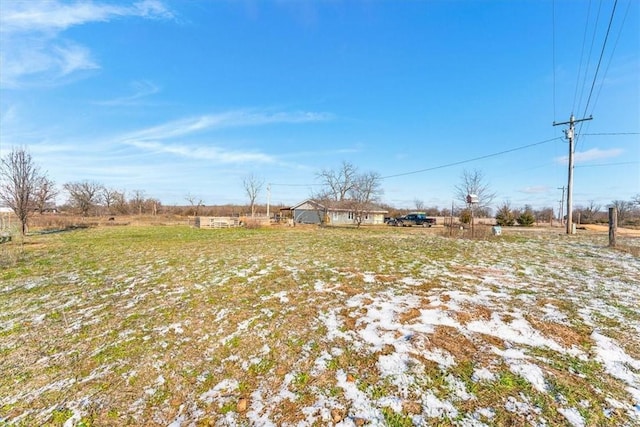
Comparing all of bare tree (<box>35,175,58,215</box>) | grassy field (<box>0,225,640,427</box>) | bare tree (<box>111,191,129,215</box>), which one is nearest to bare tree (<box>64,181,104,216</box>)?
bare tree (<box>111,191,129,215</box>)

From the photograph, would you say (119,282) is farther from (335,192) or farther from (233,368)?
(335,192)

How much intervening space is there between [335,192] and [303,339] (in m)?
39.5

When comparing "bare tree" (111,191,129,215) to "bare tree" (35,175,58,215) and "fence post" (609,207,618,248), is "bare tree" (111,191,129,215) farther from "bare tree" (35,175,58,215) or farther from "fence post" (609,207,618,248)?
"fence post" (609,207,618,248)

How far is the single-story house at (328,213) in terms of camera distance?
35500 mm

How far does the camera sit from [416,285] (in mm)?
5504

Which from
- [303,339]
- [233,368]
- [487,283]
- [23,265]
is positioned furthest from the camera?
[23,265]

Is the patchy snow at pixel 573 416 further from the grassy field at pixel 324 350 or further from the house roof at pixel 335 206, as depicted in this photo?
the house roof at pixel 335 206

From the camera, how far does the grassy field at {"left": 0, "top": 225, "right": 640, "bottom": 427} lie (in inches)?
92.1

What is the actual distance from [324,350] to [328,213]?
33.5 metres

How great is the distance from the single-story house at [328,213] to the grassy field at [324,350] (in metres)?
29.1

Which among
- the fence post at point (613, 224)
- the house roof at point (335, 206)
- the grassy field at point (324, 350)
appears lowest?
the grassy field at point (324, 350)

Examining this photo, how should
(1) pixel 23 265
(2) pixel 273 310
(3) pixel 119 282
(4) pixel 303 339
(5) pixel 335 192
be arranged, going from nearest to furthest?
1. (4) pixel 303 339
2. (2) pixel 273 310
3. (3) pixel 119 282
4. (1) pixel 23 265
5. (5) pixel 335 192

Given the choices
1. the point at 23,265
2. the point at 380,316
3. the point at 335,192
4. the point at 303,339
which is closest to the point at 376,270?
the point at 380,316

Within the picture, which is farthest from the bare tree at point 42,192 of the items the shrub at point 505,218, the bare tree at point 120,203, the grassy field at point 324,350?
the shrub at point 505,218
